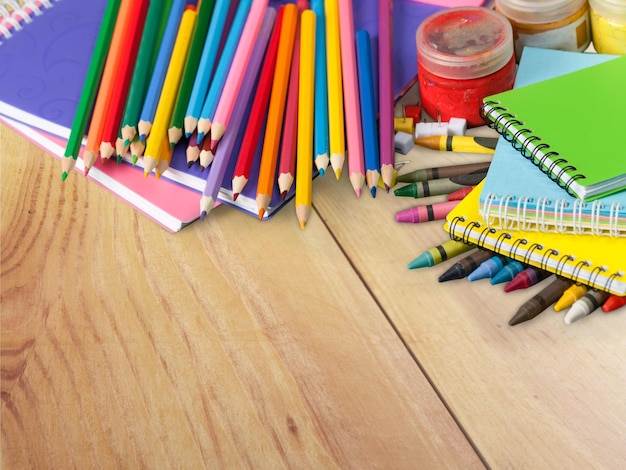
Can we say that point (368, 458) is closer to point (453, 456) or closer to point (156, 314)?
point (453, 456)

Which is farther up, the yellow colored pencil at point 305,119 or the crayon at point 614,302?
the yellow colored pencil at point 305,119

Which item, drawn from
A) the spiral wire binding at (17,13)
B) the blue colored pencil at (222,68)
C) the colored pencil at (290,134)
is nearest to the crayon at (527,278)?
the colored pencil at (290,134)

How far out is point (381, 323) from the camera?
0.68 meters

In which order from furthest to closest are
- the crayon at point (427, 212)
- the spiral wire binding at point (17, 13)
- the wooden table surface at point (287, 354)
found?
1. the spiral wire binding at point (17, 13)
2. the crayon at point (427, 212)
3. the wooden table surface at point (287, 354)

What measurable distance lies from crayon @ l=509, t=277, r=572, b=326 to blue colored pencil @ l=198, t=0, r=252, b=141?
0.34 metres

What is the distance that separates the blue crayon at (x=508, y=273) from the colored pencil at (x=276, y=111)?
0.21m

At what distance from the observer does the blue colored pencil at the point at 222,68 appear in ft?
2.56

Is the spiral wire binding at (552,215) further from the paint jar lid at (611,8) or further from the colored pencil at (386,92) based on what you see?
the paint jar lid at (611,8)

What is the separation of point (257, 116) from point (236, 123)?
2cm

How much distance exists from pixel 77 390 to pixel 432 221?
341 mm

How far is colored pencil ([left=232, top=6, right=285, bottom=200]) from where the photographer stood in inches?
29.6

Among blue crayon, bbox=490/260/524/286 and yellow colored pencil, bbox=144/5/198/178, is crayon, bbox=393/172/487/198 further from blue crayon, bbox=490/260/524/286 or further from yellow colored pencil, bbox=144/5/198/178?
yellow colored pencil, bbox=144/5/198/178

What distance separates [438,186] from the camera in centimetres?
75

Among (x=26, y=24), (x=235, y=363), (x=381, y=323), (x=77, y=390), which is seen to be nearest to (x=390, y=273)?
(x=381, y=323)
